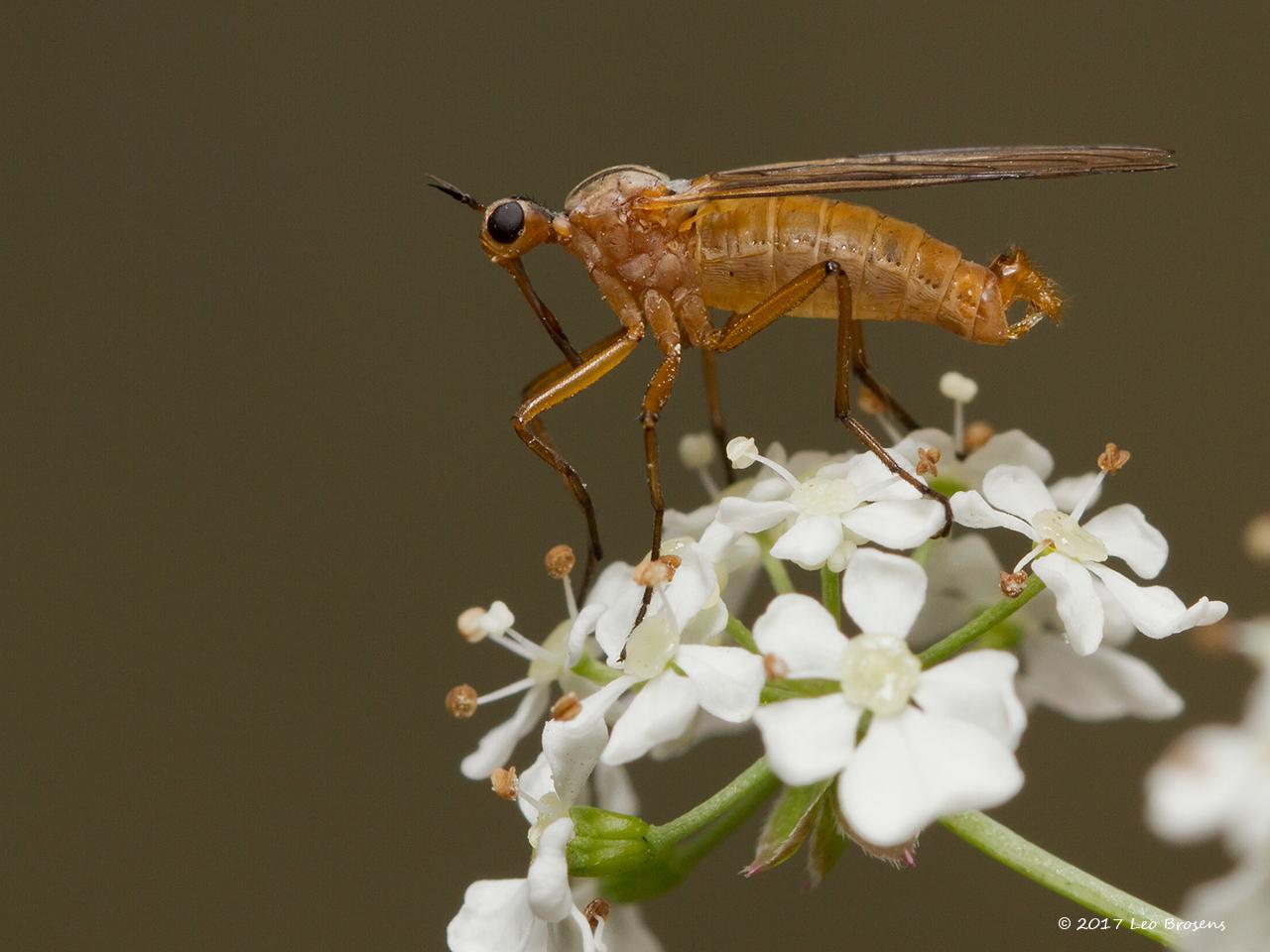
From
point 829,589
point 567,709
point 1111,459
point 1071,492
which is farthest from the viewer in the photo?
point 1071,492

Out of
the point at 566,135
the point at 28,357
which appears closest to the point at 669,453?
the point at 566,135

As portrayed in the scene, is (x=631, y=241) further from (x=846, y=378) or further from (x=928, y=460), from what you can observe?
(x=928, y=460)

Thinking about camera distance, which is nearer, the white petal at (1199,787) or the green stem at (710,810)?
the white petal at (1199,787)

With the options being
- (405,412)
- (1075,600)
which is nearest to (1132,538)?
(1075,600)

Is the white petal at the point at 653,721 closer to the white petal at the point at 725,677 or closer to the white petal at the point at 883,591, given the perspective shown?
the white petal at the point at 725,677

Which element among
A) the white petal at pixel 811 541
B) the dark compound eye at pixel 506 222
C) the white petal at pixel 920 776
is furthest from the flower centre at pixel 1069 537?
the dark compound eye at pixel 506 222

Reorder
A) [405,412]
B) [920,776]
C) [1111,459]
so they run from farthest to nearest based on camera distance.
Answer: [405,412] < [1111,459] < [920,776]

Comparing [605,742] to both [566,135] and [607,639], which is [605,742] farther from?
[566,135]
